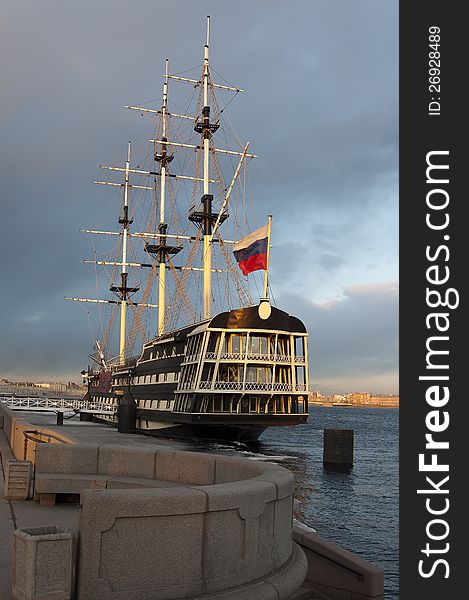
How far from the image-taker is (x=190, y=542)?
6.96 metres

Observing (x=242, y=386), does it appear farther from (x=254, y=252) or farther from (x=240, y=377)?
(x=254, y=252)

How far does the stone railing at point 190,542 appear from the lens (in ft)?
21.5

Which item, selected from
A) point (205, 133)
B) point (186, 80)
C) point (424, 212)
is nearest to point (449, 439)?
point (424, 212)

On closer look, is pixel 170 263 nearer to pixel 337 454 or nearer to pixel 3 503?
pixel 337 454

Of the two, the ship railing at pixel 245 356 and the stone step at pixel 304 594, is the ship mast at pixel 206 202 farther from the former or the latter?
the stone step at pixel 304 594

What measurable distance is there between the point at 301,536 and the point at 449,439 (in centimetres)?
700

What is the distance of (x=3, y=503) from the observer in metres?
11.1

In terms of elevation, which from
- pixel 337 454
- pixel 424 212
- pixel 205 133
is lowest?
pixel 337 454

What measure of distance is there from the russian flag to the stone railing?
111 ft

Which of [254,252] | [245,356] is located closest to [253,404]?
[245,356]

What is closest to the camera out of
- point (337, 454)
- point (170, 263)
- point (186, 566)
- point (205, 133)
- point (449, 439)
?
point (186, 566)

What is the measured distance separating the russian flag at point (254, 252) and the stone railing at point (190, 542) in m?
34.0

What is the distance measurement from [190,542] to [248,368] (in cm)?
4388

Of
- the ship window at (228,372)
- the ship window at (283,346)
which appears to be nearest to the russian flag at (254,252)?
the ship window at (283,346)
